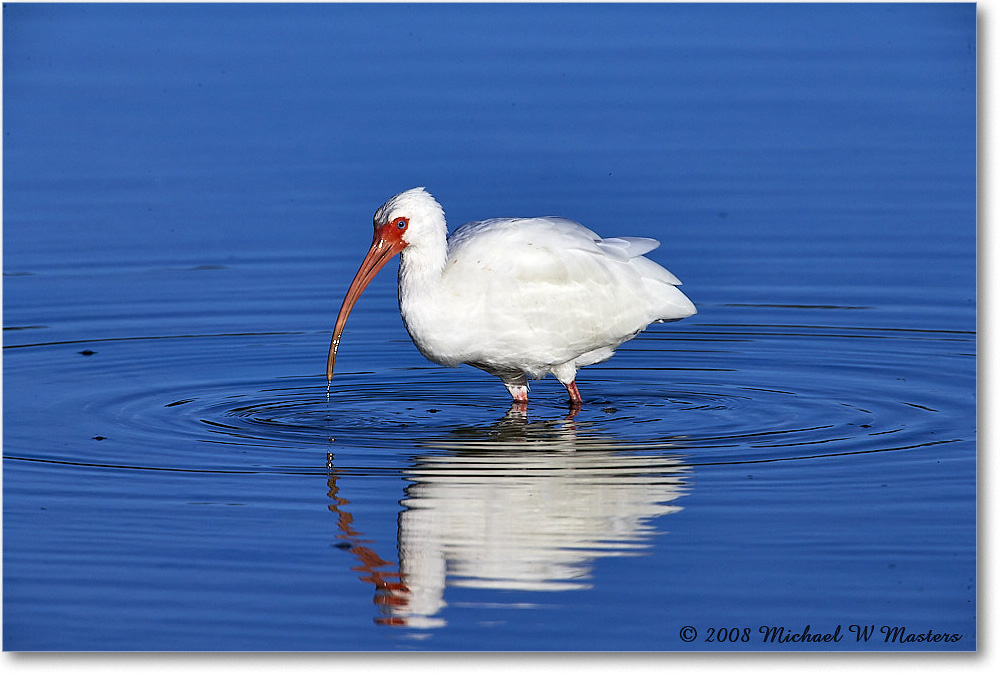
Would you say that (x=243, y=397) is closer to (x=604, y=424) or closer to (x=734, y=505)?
(x=604, y=424)

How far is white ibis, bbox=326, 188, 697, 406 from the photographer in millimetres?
10398

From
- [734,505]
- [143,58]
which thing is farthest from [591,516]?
[143,58]

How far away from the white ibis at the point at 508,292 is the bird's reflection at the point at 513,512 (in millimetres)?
577

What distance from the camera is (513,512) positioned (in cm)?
866

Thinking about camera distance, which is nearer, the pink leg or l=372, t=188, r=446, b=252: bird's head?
l=372, t=188, r=446, b=252: bird's head

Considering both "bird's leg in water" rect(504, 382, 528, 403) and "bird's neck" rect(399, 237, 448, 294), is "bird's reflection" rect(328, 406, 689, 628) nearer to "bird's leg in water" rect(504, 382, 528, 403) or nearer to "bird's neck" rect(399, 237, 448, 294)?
"bird's leg in water" rect(504, 382, 528, 403)

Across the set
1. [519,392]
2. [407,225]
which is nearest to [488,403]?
[519,392]

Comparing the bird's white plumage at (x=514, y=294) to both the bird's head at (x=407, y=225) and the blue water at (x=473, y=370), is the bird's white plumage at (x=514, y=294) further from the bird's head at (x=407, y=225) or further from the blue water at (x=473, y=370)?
the blue water at (x=473, y=370)

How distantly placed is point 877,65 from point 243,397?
7759mm

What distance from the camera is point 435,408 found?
428 inches

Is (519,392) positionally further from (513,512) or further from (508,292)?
(513,512)

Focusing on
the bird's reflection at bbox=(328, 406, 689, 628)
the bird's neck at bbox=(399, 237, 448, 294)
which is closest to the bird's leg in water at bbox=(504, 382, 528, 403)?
the bird's reflection at bbox=(328, 406, 689, 628)

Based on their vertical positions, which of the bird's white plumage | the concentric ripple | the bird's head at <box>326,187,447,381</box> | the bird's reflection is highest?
the bird's head at <box>326,187,447,381</box>

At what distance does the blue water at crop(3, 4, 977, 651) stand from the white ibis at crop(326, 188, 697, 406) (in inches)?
17.5
